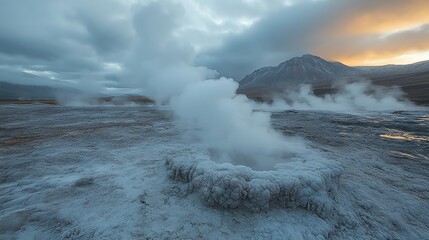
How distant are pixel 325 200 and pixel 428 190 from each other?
356 centimetres

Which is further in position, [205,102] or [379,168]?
[205,102]

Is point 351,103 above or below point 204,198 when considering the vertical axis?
above

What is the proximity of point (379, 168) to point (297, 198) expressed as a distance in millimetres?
4638

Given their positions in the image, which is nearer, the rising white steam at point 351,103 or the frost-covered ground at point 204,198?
the frost-covered ground at point 204,198

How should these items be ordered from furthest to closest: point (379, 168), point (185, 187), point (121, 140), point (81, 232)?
point (121, 140) → point (379, 168) → point (185, 187) → point (81, 232)

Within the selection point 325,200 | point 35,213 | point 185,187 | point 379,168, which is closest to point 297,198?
point 325,200

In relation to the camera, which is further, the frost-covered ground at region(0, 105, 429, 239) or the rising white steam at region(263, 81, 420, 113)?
the rising white steam at region(263, 81, 420, 113)

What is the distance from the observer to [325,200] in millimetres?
6043

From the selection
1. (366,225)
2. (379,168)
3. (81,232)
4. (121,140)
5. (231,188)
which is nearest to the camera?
(81,232)

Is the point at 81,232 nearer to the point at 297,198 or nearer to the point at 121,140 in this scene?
the point at 297,198

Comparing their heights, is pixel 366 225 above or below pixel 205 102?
below

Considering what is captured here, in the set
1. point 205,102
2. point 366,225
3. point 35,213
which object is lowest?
point 366,225

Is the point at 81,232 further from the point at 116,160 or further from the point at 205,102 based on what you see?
the point at 205,102

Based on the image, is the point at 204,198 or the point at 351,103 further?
the point at 351,103
